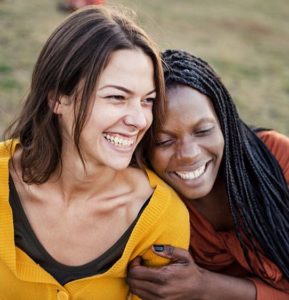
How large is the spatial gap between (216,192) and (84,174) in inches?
30.2

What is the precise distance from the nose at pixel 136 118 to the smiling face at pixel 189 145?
251mm

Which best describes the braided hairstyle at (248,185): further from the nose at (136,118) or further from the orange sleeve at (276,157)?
the nose at (136,118)

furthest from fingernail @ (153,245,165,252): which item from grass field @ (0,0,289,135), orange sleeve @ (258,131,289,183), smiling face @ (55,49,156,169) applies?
grass field @ (0,0,289,135)

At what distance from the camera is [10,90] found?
6.49 metres

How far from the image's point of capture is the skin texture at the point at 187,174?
8.77 ft

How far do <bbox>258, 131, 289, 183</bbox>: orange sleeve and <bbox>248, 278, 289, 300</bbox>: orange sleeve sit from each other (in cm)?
56

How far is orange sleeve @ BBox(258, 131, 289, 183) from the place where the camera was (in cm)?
319

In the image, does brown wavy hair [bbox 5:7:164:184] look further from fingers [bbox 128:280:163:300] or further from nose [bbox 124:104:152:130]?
fingers [bbox 128:280:163:300]

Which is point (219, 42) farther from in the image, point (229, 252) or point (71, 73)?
point (71, 73)

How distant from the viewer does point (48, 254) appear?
261 centimetres

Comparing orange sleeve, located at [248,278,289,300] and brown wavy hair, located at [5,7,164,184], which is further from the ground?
brown wavy hair, located at [5,7,164,184]

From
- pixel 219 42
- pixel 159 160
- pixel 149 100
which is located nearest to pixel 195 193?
pixel 159 160

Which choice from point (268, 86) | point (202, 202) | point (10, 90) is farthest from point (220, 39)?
point (202, 202)

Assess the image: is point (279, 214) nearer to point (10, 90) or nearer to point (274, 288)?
point (274, 288)
